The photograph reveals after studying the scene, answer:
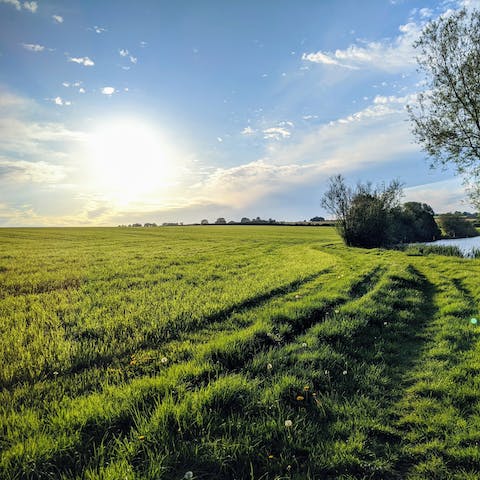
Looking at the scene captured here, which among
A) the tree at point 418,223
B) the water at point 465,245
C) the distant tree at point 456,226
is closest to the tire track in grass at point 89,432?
the water at point 465,245

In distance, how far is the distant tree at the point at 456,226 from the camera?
83.1 metres

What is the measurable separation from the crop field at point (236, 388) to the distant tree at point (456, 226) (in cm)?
8555

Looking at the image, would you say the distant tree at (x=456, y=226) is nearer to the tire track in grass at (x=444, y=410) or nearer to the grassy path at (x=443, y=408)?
the grassy path at (x=443, y=408)

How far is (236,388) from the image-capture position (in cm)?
515

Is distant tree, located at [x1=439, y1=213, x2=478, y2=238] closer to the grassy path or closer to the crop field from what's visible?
the crop field

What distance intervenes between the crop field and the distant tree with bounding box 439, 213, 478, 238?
8555cm

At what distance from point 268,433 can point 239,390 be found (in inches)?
35.9

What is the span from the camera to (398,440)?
15.2ft

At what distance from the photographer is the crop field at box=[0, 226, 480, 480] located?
388 centimetres

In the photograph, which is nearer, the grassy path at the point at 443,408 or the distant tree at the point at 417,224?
the grassy path at the point at 443,408

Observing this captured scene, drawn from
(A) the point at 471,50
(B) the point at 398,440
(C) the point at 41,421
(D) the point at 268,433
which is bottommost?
(B) the point at 398,440

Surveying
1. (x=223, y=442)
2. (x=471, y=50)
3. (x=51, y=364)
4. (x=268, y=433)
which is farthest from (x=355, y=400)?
(x=471, y=50)

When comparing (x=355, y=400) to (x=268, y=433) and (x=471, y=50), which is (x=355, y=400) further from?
(x=471, y=50)

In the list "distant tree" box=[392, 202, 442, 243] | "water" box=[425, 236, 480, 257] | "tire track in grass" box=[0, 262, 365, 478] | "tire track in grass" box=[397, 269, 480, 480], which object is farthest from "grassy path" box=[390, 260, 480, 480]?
"distant tree" box=[392, 202, 442, 243]
